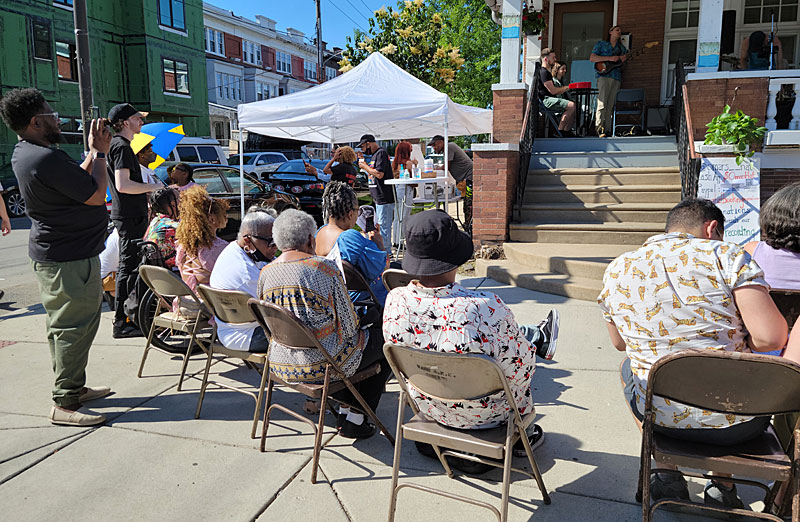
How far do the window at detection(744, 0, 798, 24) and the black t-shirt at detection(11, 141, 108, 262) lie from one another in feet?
39.3

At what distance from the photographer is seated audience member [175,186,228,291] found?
4137mm

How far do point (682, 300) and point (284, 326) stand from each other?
73.2 inches

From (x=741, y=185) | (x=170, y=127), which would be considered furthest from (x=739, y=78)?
(x=170, y=127)

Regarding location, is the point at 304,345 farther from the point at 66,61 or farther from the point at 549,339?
the point at 66,61

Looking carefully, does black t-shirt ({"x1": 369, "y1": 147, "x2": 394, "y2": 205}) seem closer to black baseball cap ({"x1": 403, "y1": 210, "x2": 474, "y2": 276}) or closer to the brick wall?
the brick wall

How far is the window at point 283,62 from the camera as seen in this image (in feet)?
147

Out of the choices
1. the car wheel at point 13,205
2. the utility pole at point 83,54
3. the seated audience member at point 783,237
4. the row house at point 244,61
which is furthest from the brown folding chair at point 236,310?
the row house at point 244,61

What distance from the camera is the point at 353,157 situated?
8.77m

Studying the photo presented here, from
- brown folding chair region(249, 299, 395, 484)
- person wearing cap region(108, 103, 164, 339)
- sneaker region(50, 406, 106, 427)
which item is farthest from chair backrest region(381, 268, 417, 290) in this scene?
person wearing cap region(108, 103, 164, 339)

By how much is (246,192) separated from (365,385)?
28.1 ft

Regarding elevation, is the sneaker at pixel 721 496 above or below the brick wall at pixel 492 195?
below

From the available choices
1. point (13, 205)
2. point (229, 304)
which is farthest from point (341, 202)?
point (13, 205)

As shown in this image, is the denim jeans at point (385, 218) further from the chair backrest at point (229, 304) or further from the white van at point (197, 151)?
the white van at point (197, 151)

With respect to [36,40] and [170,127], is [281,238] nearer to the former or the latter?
[170,127]
